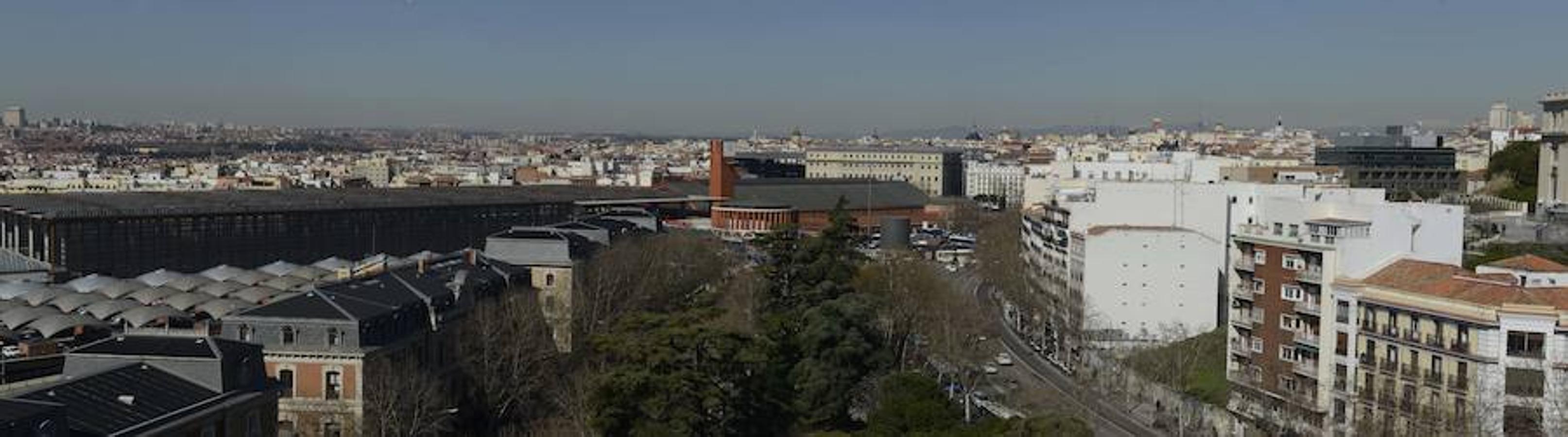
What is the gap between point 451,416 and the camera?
103 ft

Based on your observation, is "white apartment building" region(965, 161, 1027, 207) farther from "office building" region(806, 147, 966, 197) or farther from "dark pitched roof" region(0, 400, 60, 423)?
"dark pitched roof" region(0, 400, 60, 423)

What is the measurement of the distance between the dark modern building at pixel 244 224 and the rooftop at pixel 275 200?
0.41ft

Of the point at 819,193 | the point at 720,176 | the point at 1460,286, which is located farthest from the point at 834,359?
the point at 819,193

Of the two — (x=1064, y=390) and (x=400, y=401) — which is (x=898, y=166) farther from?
(x=400, y=401)

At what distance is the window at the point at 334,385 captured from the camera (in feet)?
93.8

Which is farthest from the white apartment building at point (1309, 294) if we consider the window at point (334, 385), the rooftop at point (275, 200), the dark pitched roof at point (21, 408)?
the rooftop at point (275, 200)

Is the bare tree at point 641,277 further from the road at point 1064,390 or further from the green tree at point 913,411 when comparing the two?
the green tree at point 913,411

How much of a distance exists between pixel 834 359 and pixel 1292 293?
10269 millimetres

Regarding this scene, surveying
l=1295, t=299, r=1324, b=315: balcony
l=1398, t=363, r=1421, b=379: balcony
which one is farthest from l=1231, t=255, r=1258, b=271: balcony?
l=1398, t=363, r=1421, b=379: balcony

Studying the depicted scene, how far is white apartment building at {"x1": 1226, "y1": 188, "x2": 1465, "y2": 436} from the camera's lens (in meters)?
31.7

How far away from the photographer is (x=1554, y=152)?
55062mm

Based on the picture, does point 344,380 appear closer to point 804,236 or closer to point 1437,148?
point 804,236

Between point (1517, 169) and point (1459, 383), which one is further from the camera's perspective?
point (1517, 169)

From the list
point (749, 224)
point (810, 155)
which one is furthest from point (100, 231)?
point (810, 155)
